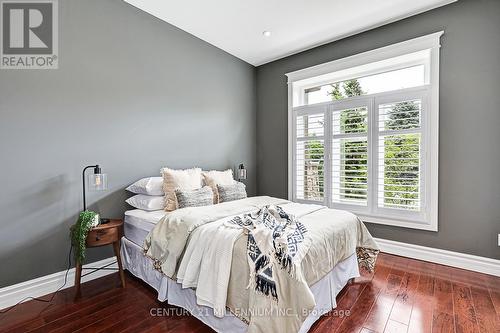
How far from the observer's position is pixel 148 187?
105 inches

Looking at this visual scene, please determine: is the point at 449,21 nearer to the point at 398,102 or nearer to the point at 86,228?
the point at 398,102

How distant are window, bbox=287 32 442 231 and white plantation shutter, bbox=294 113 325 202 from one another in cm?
2

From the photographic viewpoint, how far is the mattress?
239 cm

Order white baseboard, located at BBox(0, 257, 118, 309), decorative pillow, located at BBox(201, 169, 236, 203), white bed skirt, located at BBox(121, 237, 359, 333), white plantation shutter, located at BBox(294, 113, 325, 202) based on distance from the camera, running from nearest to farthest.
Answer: white bed skirt, located at BBox(121, 237, 359, 333) → white baseboard, located at BBox(0, 257, 118, 309) → decorative pillow, located at BBox(201, 169, 236, 203) → white plantation shutter, located at BBox(294, 113, 325, 202)

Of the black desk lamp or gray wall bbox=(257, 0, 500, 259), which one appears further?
gray wall bbox=(257, 0, 500, 259)

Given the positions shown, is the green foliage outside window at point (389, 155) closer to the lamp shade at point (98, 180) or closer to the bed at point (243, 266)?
the bed at point (243, 266)

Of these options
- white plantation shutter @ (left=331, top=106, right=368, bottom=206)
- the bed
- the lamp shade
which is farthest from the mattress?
white plantation shutter @ (left=331, top=106, right=368, bottom=206)

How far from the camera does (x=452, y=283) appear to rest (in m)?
2.42

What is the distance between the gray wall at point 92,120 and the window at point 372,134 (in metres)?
1.64

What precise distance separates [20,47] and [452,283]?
468 centimetres

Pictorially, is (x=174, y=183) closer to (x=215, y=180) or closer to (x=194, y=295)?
(x=215, y=180)

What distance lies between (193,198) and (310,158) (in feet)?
7.14

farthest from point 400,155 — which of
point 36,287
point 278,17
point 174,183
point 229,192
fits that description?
point 36,287

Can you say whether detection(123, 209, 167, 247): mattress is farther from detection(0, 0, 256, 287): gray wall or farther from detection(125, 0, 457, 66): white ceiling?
detection(125, 0, 457, 66): white ceiling
